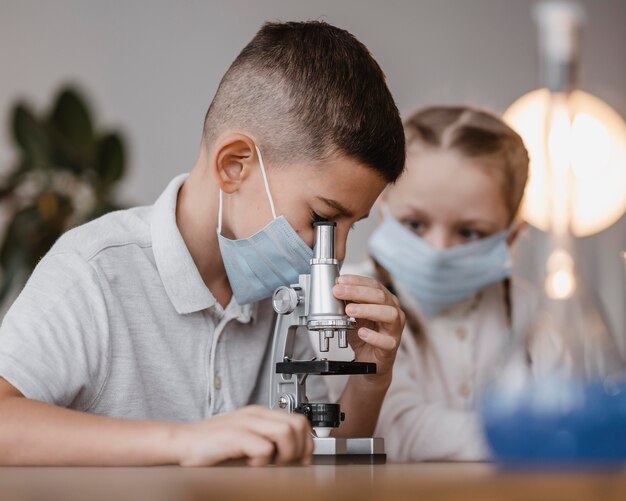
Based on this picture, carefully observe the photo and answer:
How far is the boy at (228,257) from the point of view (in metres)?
1.17

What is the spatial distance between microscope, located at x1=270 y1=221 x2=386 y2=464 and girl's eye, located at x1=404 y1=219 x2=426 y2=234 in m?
0.93

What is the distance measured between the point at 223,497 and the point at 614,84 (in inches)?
155

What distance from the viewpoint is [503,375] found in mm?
587

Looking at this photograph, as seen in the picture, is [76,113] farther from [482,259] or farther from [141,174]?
[482,259]

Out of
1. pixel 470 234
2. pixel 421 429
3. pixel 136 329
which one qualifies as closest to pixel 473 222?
pixel 470 234

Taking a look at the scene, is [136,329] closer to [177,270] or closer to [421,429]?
[177,270]

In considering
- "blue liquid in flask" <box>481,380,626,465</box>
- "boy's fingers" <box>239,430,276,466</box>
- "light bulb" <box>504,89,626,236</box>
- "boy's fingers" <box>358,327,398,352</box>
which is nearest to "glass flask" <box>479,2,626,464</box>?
"blue liquid in flask" <box>481,380,626,465</box>

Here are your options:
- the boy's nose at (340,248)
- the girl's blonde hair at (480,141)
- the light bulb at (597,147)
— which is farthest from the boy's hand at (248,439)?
the light bulb at (597,147)

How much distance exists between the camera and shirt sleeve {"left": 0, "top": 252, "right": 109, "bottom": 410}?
105cm

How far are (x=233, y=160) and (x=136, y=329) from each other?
288 millimetres

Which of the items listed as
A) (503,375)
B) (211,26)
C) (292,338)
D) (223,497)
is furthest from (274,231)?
(211,26)

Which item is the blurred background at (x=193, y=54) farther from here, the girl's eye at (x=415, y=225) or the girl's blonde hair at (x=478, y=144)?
the girl's eye at (x=415, y=225)

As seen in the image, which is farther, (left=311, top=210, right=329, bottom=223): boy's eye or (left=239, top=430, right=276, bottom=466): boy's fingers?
(left=311, top=210, right=329, bottom=223): boy's eye

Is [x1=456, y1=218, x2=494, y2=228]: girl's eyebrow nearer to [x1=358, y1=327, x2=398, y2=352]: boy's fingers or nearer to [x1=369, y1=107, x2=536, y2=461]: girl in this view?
[x1=369, y1=107, x2=536, y2=461]: girl
